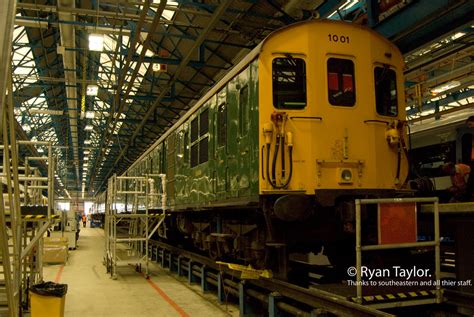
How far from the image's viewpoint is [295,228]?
236 inches

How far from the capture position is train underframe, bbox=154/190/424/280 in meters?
5.45

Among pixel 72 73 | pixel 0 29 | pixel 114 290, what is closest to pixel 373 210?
pixel 0 29

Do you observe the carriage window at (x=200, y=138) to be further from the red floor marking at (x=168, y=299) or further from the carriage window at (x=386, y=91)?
the carriage window at (x=386, y=91)

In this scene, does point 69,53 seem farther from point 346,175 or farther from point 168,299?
point 346,175

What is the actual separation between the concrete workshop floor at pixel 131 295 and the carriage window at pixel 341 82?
3.58 metres

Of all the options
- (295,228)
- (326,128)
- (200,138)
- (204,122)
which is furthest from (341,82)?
(200,138)

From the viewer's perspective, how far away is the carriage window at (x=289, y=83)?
591 centimetres

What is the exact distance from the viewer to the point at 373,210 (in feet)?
18.9

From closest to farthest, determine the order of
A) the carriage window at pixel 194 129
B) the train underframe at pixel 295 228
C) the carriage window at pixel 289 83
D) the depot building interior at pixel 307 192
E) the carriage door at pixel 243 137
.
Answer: the depot building interior at pixel 307 192 < the train underframe at pixel 295 228 < the carriage window at pixel 289 83 < the carriage door at pixel 243 137 < the carriage window at pixel 194 129

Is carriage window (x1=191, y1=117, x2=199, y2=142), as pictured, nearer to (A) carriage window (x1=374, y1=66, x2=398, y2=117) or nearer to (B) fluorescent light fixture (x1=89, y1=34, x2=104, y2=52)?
(B) fluorescent light fixture (x1=89, y1=34, x2=104, y2=52)

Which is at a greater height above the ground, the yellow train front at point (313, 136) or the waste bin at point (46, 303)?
the yellow train front at point (313, 136)

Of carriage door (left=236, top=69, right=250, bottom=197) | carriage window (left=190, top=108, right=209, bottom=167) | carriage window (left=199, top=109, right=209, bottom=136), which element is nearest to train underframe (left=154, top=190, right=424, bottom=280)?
carriage door (left=236, top=69, right=250, bottom=197)

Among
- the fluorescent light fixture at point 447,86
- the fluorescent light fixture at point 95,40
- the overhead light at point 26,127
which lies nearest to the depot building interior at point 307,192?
the fluorescent light fixture at point 95,40

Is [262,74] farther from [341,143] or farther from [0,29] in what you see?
[0,29]
